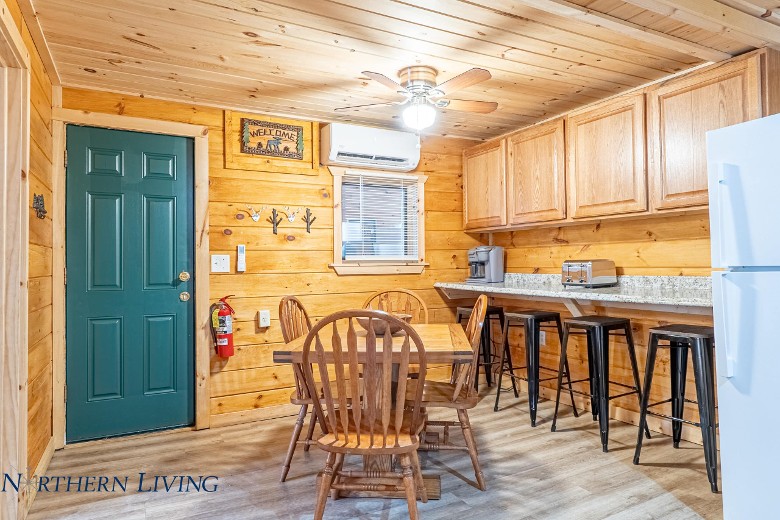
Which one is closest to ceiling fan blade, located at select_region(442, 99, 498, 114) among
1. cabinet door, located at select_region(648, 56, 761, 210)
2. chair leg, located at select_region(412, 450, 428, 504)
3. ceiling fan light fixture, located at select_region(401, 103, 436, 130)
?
ceiling fan light fixture, located at select_region(401, 103, 436, 130)

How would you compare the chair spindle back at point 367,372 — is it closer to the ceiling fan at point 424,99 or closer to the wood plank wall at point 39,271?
the ceiling fan at point 424,99

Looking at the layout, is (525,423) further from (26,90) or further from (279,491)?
(26,90)

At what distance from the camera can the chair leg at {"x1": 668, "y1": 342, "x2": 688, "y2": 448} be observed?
2.84 meters

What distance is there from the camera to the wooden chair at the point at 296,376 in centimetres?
254

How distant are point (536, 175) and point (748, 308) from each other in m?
2.09

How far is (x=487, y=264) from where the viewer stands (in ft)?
14.0

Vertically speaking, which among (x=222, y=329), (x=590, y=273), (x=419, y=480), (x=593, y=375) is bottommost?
(x=419, y=480)

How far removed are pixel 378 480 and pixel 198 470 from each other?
1.15m

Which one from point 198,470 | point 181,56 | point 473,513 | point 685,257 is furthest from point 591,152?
point 198,470

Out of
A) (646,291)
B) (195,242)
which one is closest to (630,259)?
(646,291)

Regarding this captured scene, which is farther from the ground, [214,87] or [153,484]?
[214,87]

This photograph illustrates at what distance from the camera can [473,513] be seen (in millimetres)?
2174

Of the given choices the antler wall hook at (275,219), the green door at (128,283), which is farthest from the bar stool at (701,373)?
the green door at (128,283)

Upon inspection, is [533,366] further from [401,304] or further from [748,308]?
[748,308]
